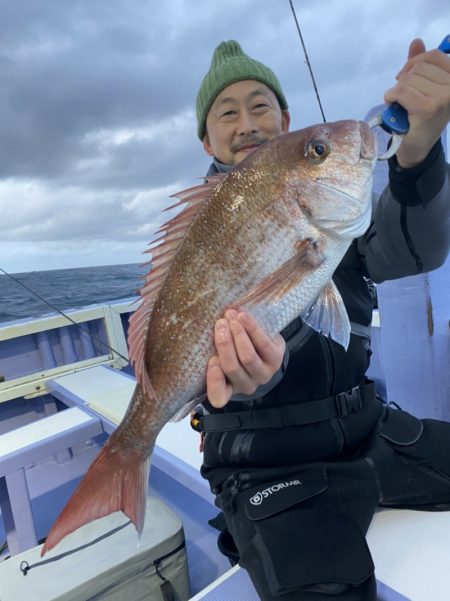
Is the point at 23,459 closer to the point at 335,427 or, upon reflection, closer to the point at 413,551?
the point at 335,427

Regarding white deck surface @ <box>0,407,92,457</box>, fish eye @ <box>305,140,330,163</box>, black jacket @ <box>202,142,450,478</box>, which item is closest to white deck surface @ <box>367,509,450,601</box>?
black jacket @ <box>202,142,450,478</box>

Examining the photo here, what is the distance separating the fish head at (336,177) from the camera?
3.82 feet

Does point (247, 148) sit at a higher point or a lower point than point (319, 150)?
higher

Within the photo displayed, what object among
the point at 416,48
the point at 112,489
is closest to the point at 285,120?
the point at 416,48

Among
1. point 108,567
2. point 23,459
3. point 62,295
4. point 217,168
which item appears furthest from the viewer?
point 62,295

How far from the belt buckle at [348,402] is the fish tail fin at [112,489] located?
29.2 inches

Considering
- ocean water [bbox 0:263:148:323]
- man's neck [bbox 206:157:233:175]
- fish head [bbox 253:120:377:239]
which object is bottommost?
fish head [bbox 253:120:377:239]

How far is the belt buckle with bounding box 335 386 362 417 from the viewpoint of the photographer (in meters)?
1.56

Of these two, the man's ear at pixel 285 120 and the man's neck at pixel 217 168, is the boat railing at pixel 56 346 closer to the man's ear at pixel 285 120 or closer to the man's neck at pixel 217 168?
the man's neck at pixel 217 168

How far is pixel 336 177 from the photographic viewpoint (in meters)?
1.17

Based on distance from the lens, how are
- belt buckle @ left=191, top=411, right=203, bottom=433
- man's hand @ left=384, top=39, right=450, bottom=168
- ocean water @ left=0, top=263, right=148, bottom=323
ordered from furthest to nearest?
ocean water @ left=0, top=263, right=148, bottom=323, belt buckle @ left=191, top=411, right=203, bottom=433, man's hand @ left=384, top=39, right=450, bottom=168

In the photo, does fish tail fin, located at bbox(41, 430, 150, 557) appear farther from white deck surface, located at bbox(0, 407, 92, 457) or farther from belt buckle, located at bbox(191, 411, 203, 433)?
white deck surface, located at bbox(0, 407, 92, 457)

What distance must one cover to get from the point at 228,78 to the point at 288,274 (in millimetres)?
1486

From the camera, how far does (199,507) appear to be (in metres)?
2.96
